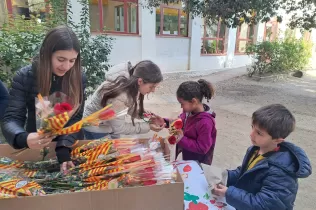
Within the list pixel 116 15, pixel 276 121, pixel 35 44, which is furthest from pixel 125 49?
pixel 276 121

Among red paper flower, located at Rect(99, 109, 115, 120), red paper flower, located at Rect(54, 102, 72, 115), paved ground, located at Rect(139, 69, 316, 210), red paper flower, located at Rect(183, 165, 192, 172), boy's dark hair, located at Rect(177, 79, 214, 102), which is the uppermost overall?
red paper flower, located at Rect(54, 102, 72, 115)

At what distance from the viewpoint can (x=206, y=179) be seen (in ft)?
4.53

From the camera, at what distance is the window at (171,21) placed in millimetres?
Answer: 10406

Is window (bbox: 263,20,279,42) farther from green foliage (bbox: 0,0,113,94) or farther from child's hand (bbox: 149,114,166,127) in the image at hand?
child's hand (bbox: 149,114,166,127)

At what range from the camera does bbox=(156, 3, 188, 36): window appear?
34.1ft

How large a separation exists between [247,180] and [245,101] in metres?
5.52

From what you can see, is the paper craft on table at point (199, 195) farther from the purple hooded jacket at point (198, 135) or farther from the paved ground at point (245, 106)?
the paved ground at point (245, 106)

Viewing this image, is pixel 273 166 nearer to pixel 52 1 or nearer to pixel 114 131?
pixel 114 131

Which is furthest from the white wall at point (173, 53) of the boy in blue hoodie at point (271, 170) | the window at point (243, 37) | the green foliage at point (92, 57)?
the boy in blue hoodie at point (271, 170)

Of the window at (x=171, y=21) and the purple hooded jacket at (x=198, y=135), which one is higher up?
the window at (x=171, y=21)

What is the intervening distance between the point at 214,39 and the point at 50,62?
12.2 m

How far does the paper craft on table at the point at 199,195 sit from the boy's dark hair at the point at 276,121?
1.40 ft

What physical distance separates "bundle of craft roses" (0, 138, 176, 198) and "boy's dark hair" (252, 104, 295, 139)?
23.4 inches

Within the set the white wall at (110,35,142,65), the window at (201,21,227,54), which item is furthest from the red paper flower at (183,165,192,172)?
the window at (201,21,227,54)
